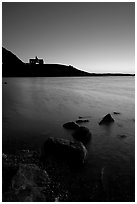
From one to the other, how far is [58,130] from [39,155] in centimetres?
549

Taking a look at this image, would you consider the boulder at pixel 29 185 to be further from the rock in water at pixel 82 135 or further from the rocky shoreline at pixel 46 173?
the rock in water at pixel 82 135

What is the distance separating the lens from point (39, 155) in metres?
10.2

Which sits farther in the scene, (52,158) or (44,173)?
(52,158)

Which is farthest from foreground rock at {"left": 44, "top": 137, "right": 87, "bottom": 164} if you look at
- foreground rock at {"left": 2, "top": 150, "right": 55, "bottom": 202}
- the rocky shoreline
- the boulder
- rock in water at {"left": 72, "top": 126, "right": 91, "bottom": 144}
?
rock in water at {"left": 72, "top": 126, "right": 91, "bottom": 144}

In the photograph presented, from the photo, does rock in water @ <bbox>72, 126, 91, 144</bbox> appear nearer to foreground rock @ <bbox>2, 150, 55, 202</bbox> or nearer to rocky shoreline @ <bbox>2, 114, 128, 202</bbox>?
rocky shoreline @ <bbox>2, 114, 128, 202</bbox>

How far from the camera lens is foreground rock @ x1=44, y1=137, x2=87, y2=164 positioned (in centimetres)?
961

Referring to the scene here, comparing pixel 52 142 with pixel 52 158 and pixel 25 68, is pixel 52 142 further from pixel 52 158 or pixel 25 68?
pixel 25 68

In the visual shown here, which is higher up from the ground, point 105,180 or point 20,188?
point 20,188

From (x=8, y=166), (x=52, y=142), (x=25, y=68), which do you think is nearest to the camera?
(x=8, y=166)

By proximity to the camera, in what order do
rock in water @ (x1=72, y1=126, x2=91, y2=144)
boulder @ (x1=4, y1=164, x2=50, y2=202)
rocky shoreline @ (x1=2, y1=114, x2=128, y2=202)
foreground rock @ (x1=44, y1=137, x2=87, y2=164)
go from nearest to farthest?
boulder @ (x1=4, y1=164, x2=50, y2=202), rocky shoreline @ (x1=2, y1=114, x2=128, y2=202), foreground rock @ (x1=44, y1=137, x2=87, y2=164), rock in water @ (x1=72, y1=126, x2=91, y2=144)

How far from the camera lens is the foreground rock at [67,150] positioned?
9.61 metres

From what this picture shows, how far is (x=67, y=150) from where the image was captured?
975 cm

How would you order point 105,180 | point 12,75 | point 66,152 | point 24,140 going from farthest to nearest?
point 12,75 < point 24,140 < point 66,152 < point 105,180

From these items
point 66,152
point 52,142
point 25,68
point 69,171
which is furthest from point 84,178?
point 25,68
